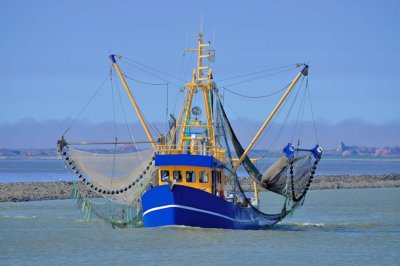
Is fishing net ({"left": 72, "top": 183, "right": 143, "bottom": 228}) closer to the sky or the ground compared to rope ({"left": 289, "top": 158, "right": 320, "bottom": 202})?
closer to the ground

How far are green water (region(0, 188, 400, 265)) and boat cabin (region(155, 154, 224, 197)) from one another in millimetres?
1953

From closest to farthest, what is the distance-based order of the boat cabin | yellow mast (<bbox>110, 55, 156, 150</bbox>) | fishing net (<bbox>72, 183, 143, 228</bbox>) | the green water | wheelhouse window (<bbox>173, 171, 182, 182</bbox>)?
the green water
the boat cabin
wheelhouse window (<bbox>173, 171, 182, 182</bbox>)
fishing net (<bbox>72, 183, 143, 228</bbox>)
yellow mast (<bbox>110, 55, 156, 150</bbox>)

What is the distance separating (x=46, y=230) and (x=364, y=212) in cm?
2018

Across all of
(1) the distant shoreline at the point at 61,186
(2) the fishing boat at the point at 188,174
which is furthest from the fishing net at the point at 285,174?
(1) the distant shoreline at the point at 61,186

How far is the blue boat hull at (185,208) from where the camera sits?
35281 mm

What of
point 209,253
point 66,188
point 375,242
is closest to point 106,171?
point 209,253

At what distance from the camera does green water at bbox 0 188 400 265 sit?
3031 cm

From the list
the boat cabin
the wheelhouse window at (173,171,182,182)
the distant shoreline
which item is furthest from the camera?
the distant shoreline

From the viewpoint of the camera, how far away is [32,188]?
68.9 m

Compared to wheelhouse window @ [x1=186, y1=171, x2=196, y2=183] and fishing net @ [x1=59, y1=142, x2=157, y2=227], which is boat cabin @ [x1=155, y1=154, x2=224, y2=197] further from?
fishing net @ [x1=59, y1=142, x2=157, y2=227]

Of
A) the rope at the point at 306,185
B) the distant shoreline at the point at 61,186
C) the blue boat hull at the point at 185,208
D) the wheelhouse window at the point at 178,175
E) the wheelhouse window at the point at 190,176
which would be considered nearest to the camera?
the blue boat hull at the point at 185,208

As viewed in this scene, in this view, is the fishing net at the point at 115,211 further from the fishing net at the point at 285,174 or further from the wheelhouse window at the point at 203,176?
the fishing net at the point at 285,174

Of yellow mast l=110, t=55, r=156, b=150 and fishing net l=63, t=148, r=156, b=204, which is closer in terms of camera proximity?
fishing net l=63, t=148, r=156, b=204

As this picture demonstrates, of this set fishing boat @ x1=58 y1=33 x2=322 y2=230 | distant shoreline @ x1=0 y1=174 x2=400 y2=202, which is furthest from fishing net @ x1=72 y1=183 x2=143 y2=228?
distant shoreline @ x1=0 y1=174 x2=400 y2=202
